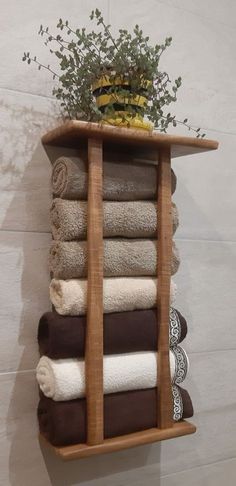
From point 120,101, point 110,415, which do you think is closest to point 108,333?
point 110,415

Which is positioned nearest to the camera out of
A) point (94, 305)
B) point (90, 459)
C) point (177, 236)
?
point (94, 305)

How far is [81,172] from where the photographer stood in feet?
2.62

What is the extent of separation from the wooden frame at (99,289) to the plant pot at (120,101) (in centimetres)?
3

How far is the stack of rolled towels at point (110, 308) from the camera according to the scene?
31.0 inches

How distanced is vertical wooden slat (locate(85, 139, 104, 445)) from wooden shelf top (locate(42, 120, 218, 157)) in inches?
1.2

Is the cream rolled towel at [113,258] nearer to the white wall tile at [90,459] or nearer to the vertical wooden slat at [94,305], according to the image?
the vertical wooden slat at [94,305]

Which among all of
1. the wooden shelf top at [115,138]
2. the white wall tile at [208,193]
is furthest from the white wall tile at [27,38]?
the white wall tile at [208,193]

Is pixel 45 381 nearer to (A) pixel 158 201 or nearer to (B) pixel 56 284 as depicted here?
(B) pixel 56 284

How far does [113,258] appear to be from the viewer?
828 millimetres

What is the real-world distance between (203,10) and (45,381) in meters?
0.97

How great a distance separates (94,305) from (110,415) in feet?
0.69

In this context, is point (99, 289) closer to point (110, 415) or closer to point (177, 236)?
Answer: point (110, 415)

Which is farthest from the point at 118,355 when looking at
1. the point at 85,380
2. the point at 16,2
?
the point at 16,2

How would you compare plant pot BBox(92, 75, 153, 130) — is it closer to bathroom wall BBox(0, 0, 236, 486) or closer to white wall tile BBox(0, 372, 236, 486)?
bathroom wall BBox(0, 0, 236, 486)
